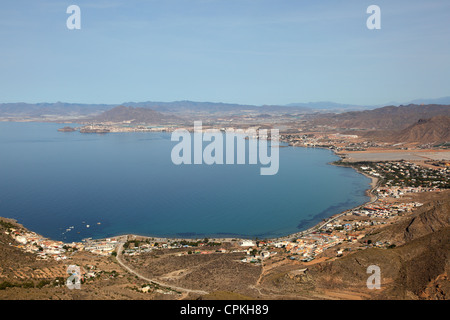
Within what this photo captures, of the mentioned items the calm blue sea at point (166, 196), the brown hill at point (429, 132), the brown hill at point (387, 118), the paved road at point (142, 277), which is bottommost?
the paved road at point (142, 277)

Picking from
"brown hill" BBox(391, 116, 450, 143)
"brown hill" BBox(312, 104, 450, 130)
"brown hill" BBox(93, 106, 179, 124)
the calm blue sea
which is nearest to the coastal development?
the calm blue sea

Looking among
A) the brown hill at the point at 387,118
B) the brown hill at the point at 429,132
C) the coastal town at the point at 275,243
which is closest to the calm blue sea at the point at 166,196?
the coastal town at the point at 275,243

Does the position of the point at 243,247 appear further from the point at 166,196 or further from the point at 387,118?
Answer: the point at 387,118

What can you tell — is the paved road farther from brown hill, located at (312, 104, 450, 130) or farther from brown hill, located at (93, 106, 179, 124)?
brown hill, located at (93, 106, 179, 124)

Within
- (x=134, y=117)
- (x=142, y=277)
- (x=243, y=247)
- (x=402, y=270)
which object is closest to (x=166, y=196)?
(x=243, y=247)

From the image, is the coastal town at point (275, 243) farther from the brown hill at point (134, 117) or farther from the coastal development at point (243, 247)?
the brown hill at point (134, 117)
